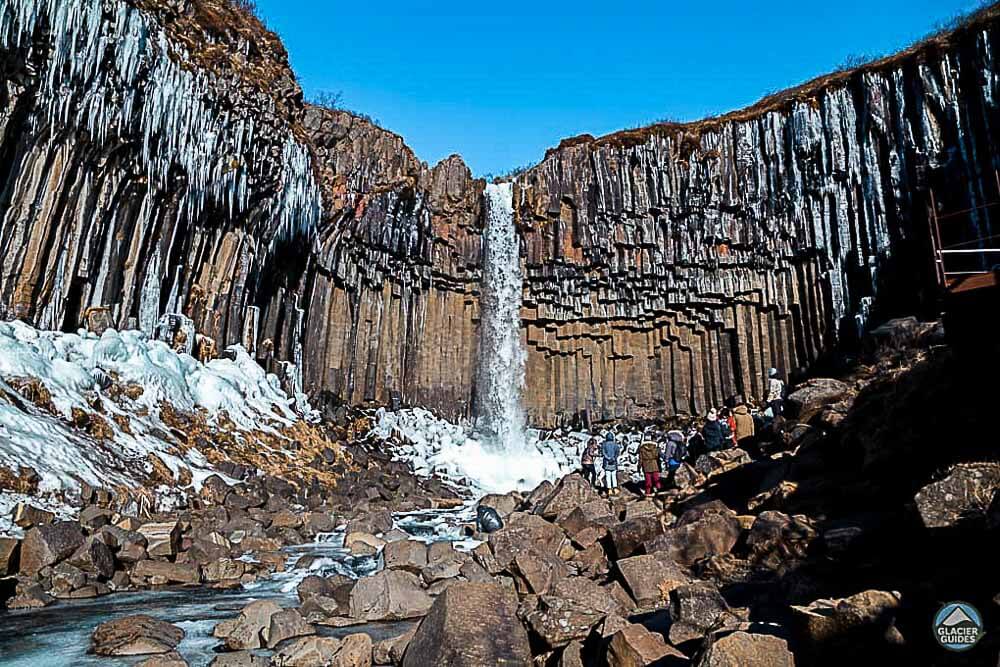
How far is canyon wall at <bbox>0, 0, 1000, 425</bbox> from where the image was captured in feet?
58.4

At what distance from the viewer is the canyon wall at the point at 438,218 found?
58.4 feet

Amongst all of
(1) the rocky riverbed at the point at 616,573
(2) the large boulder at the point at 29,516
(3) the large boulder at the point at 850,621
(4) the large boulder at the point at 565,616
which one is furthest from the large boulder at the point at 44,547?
(3) the large boulder at the point at 850,621

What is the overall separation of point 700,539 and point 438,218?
2242cm

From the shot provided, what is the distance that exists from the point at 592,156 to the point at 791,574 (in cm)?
2459

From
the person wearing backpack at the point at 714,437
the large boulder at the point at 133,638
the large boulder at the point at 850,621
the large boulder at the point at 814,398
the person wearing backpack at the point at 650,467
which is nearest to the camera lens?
the large boulder at the point at 850,621

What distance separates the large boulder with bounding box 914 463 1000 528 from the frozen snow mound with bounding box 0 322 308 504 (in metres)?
12.8

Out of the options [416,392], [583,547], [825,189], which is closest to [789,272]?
[825,189]

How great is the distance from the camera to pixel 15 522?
10.8m

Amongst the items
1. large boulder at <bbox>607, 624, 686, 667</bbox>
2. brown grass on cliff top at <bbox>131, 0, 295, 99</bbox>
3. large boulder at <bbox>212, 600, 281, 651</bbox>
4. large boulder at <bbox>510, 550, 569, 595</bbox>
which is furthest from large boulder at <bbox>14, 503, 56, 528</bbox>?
brown grass on cliff top at <bbox>131, 0, 295, 99</bbox>

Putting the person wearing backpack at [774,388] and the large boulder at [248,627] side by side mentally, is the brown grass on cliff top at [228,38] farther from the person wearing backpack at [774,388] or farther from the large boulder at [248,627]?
the person wearing backpack at [774,388]

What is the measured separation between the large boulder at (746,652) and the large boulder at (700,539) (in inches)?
180

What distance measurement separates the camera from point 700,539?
31.2ft

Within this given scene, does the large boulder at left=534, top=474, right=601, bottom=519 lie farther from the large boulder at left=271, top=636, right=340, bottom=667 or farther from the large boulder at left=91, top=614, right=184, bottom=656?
the large boulder at left=91, top=614, right=184, bottom=656

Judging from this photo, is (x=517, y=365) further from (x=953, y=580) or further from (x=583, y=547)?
(x=953, y=580)
